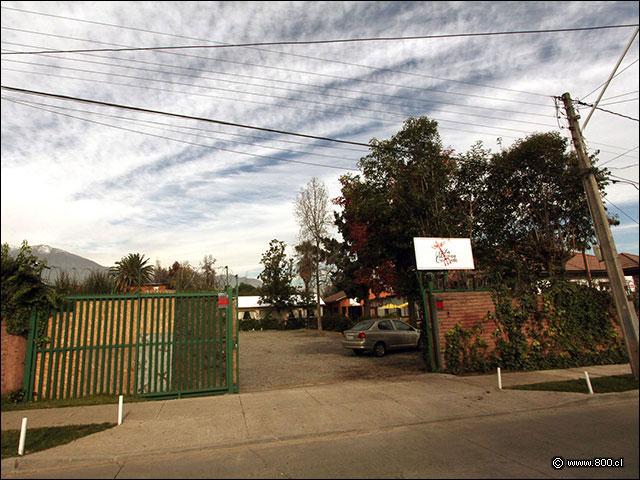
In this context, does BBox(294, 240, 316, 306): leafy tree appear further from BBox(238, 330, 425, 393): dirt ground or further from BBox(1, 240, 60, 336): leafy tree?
BBox(1, 240, 60, 336): leafy tree

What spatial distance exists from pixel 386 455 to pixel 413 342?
38.0 ft

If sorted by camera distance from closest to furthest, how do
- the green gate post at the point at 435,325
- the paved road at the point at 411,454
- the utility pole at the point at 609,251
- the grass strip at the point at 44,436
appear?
1. the paved road at the point at 411,454
2. the grass strip at the point at 44,436
3. the utility pole at the point at 609,251
4. the green gate post at the point at 435,325

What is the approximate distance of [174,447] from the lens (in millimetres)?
5555

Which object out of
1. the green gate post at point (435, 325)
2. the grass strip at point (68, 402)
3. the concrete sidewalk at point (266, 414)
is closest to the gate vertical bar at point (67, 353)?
the grass strip at point (68, 402)

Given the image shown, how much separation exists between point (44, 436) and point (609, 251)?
497 inches

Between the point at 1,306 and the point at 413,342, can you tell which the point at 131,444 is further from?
the point at 413,342

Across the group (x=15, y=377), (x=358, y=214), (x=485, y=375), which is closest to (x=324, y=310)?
(x=358, y=214)

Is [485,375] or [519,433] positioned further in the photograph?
[485,375]

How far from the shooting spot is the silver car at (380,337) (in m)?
15.3

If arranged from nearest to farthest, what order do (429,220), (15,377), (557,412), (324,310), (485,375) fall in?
(557,412)
(15,377)
(485,375)
(429,220)
(324,310)

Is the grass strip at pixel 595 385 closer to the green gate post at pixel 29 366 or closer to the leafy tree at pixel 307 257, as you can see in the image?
the green gate post at pixel 29 366

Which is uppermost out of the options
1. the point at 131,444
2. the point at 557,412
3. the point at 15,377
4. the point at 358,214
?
the point at 358,214

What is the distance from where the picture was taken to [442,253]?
12328 millimetres

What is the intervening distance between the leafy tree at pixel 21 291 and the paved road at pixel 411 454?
4.12 metres
